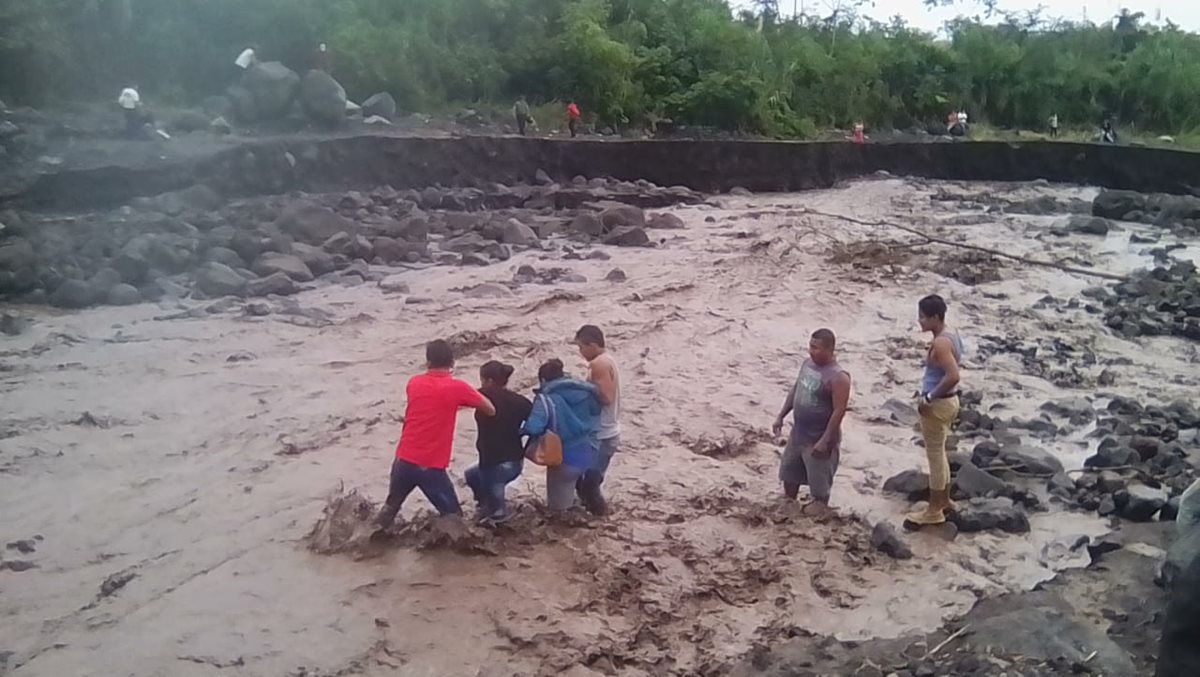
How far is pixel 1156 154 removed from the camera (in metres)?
28.4

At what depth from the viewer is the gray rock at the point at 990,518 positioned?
22.3 ft

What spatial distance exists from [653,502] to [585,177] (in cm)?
1785

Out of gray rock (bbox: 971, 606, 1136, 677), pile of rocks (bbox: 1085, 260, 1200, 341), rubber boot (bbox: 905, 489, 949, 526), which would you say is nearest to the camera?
gray rock (bbox: 971, 606, 1136, 677)

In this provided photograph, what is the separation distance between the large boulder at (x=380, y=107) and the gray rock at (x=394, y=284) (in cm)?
1076

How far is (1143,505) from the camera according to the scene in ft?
22.7

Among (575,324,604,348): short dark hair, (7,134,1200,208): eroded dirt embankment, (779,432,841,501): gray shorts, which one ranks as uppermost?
(7,134,1200,208): eroded dirt embankment

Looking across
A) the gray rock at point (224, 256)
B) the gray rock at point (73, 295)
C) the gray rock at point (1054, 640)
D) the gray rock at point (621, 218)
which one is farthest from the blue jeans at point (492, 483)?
the gray rock at point (621, 218)

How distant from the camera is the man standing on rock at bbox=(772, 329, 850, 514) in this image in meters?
6.13

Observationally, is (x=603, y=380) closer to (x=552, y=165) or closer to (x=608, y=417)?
(x=608, y=417)

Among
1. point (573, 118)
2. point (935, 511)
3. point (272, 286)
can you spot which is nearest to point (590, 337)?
point (935, 511)

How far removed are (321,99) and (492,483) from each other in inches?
704

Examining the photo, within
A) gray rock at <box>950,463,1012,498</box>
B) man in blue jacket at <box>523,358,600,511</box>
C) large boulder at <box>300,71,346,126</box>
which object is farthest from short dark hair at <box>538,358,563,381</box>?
large boulder at <box>300,71,346,126</box>

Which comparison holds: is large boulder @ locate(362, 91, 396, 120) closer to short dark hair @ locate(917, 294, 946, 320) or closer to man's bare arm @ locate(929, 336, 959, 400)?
short dark hair @ locate(917, 294, 946, 320)

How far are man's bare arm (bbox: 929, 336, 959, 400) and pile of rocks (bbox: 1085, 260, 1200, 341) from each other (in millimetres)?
7937
